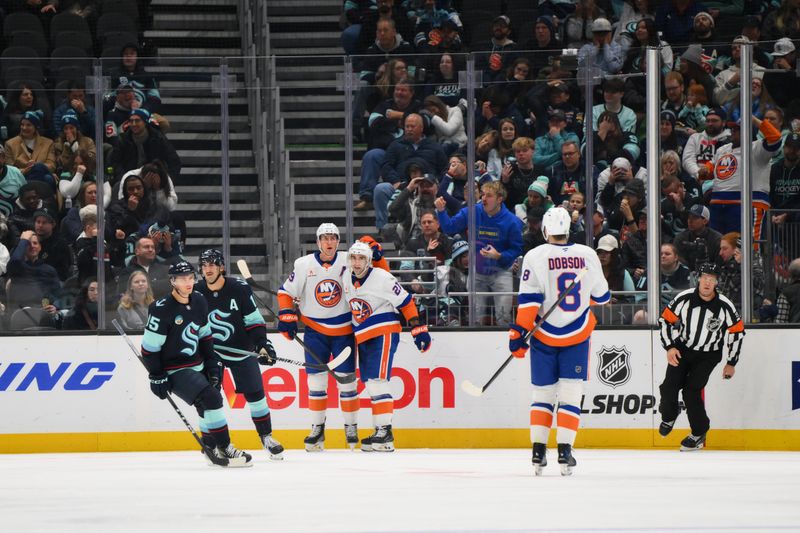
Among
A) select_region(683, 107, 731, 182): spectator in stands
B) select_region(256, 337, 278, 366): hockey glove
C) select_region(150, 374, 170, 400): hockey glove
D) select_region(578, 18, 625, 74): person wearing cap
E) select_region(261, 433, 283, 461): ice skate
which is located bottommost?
select_region(261, 433, 283, 461): ice skate

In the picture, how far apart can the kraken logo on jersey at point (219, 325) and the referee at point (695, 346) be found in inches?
113

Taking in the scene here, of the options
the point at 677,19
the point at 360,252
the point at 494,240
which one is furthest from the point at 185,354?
the point at 677,19

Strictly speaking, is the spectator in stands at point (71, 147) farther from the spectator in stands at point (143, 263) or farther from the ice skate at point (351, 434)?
the ice skate at point (351, 434)

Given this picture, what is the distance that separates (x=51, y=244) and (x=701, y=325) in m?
4.38

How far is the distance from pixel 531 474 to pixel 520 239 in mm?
2547

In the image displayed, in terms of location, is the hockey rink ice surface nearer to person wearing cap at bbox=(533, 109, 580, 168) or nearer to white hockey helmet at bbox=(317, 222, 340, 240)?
white hockey helmet at bbox=(317, 222, 340, 240)

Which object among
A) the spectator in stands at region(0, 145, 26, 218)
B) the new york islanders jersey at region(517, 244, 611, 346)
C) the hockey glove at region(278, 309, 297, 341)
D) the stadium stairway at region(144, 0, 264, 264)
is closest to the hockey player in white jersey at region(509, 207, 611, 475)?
the new york islanders jersey at region(517, 244, 611, 346)

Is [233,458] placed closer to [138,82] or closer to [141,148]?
[141,148]

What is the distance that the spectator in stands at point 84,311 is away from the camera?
951 centimetres

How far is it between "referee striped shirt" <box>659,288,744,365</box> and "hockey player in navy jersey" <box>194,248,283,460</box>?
2667mm

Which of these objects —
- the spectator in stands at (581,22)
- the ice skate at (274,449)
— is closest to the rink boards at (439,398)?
the ice skate at (274,449)

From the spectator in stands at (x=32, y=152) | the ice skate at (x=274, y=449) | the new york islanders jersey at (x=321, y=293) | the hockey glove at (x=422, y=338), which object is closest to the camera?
the ice skate at (x=274, y=449)

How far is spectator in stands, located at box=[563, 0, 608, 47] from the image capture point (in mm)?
12578

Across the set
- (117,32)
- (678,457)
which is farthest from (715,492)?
(117,32)
